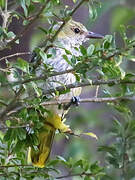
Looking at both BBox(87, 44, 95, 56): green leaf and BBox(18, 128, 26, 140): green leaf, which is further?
BBox(18, 128, 26, 140): green leaf

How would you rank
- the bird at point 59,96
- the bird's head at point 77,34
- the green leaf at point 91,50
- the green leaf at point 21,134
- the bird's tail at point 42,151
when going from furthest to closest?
1. the bird's head at point 77,34
2. the bird's tail at point 42,151
3. the bird at point 59,96
4. the green leaf at point 21,134
5. the green leaf at point 91,50

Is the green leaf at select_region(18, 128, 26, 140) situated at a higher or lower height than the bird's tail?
lower

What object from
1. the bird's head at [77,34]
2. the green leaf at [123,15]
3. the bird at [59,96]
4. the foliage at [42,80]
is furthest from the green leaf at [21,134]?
the bird's head at [77,34]

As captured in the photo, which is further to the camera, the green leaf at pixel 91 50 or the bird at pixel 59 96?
the bird at pixel 59 96

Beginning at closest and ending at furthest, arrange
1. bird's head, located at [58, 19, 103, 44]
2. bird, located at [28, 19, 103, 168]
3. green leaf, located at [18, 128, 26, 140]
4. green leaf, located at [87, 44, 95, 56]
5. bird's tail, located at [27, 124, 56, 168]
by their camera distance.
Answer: green leaf, located at [87, 44, 95, 56], green leaf, located at [18, 128, 26, 140], bird, located at [28, 19, 103, 168], bird's tail, located at [27, 124, 56, 168], bird's head, located at [58, 19, 103, 44]

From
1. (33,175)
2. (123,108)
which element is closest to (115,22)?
(123,108)

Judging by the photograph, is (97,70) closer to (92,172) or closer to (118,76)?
(118,76)

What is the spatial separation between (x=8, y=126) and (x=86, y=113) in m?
0.37

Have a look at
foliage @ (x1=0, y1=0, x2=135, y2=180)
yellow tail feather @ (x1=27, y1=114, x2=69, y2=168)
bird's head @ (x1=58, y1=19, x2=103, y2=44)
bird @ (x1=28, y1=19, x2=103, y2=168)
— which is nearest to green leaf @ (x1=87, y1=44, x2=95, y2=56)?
foliage @ (x1=0, y1=0, x2=135, y2=180)

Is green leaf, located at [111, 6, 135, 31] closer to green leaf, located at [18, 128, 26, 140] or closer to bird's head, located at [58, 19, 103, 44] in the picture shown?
bird's head, located at [58, 19, 103, 44]

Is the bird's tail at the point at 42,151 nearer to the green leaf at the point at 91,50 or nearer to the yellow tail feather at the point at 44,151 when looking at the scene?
the yellow tail feather at the point at 44,151

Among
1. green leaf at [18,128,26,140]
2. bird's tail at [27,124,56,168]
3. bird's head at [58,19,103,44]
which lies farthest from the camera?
bird's head at [58,19,103,44]

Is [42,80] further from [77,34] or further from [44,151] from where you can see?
[77,34]

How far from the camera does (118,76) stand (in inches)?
56.6
